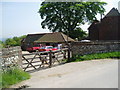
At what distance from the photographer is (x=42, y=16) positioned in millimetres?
44312

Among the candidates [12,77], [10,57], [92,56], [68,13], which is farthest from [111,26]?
[12,77]

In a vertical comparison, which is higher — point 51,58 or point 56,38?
point 56,38

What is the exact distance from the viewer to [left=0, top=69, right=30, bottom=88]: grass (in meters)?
7.43

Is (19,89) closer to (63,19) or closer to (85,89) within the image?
(85,89)

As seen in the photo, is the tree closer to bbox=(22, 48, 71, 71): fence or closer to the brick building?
the brick building

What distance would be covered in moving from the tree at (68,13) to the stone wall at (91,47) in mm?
22992

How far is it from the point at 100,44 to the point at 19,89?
12.1 metres

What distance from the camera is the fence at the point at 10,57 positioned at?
8.28m

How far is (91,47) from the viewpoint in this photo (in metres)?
16.5

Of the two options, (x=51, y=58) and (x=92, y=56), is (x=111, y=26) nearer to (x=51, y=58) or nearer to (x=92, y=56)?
(x=92, y=56)

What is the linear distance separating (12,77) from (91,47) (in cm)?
1035

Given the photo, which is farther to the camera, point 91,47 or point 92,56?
point 91,47

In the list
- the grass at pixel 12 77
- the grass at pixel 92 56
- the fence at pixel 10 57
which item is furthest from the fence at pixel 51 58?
the grass at pixel 12 77

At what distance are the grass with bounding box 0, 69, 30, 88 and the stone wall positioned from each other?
716 centimetres
